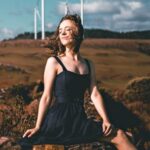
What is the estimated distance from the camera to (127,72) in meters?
8.15

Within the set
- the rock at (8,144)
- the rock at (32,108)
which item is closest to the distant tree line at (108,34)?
the rock at (32,108)

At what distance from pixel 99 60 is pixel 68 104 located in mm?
3909

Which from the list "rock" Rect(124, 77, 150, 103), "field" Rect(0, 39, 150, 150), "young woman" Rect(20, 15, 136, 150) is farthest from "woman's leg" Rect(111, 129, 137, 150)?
"rock" Rect(124, 77, 150, 103)

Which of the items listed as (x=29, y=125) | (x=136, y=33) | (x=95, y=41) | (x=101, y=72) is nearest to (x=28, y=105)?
(x=29, y=125)

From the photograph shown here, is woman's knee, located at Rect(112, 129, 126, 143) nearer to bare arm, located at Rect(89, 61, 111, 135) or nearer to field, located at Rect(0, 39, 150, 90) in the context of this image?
bare arm, located at Rect(89, 61, 111, 135)

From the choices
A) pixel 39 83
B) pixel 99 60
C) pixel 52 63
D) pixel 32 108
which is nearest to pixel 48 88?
pixel 52 63

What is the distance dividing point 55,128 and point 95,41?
4762 millimetres

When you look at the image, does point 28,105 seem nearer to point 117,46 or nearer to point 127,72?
point 127,72

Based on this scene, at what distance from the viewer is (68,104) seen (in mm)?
4418

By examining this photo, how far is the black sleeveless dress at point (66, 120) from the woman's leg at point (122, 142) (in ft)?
0.44

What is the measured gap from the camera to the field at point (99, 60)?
7.75m

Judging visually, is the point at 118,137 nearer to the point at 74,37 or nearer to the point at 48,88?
the point at 48,88

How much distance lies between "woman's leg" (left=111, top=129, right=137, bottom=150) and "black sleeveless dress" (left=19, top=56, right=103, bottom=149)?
0.44 feet

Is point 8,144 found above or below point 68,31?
below
